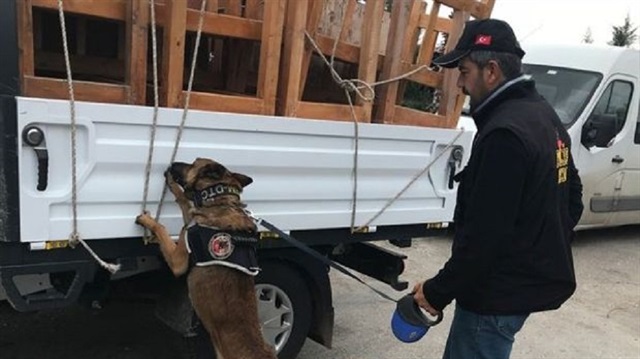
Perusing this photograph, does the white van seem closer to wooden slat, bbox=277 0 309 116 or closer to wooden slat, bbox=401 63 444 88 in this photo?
wooden slat, bbox=401 63 444 88

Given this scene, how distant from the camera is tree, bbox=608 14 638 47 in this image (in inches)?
1352

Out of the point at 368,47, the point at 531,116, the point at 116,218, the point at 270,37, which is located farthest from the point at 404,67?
the point at 116,218

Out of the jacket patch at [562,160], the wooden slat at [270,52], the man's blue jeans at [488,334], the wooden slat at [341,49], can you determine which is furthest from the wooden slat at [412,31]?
the man's blue jeans at [488,334]

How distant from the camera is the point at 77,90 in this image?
2744 millimetres

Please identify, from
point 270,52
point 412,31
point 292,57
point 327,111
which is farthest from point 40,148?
point 412,31

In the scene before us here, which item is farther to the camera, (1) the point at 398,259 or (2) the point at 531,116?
(1) the point at 398,259

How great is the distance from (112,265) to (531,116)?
188cm

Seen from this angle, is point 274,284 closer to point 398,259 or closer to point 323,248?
point 323,248

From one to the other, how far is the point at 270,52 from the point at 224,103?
33 centimetres

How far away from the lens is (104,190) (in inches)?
111

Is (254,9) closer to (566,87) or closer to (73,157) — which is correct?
(73,157)

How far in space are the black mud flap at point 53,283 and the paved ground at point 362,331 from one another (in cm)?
94

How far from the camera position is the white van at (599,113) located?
7.34 meters

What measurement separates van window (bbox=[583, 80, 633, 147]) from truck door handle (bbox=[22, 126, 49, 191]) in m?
6.20
